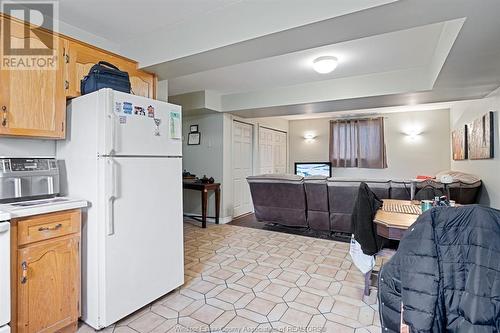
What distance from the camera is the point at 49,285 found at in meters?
1.73

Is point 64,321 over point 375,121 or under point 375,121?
under

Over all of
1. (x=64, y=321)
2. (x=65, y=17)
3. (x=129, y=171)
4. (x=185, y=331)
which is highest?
(x=65, y=17)

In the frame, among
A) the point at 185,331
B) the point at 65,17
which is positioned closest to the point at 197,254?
the point at 185,331

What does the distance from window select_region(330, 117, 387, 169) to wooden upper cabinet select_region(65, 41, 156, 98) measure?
218 inches

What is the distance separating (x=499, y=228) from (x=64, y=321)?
2.41 metres

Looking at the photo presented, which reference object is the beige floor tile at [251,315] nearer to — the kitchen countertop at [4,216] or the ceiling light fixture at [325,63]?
the kitchen countertop at [4,216]

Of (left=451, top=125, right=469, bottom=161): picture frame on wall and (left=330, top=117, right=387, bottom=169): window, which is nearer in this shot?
(left=451, top=125, right=469, bottom=161): picture frame on wall

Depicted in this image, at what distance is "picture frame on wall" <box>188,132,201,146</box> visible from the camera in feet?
17.8

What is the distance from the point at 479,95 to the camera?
3.52m

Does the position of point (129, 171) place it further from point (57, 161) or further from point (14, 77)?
point (14, 77)

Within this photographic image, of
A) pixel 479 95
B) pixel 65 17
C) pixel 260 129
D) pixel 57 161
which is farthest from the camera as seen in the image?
pixel 260 129

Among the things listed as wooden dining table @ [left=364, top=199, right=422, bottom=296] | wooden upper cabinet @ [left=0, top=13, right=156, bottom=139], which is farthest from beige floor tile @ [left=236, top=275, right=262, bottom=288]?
wooden upper cabinet @ [left=0, top=13, right=156, bottom=139]

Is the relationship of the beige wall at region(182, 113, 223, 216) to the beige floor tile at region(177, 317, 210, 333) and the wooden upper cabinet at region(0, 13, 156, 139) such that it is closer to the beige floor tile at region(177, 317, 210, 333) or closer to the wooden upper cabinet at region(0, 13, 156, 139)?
the wooden upper cabinet at region(0, 13, 156, 139)

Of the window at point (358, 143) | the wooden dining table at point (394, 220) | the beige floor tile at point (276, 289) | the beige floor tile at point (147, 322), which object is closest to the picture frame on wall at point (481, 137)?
the wooden dining table at point (394, 220)
